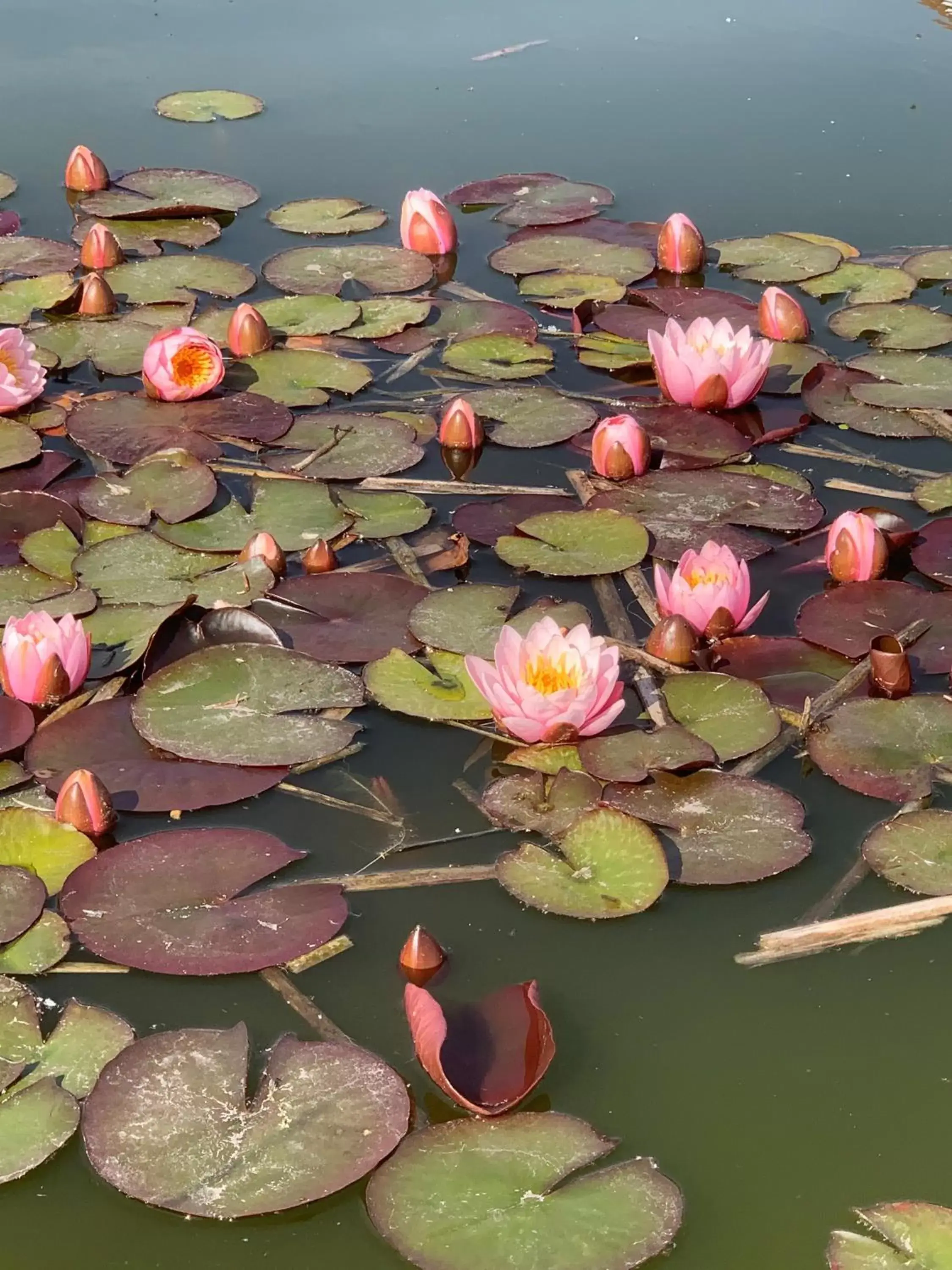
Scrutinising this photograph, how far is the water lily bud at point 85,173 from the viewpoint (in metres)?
4.94

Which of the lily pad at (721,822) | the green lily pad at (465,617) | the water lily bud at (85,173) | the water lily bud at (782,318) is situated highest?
the water lily bud at (85,173)

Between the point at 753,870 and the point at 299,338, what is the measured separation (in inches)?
96.3

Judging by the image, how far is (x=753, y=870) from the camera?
7.30ft

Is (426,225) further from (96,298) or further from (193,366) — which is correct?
(193,366)

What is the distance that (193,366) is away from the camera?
12.0 feet

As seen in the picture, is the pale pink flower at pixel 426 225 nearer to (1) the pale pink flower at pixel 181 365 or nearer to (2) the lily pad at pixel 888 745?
(1) the pale pink flower at pixel 181 365

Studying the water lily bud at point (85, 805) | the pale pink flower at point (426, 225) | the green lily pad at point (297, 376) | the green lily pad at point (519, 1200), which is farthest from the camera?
the pale pink flower at point (426, 225)

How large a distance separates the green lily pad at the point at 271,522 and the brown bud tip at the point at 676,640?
847 mm

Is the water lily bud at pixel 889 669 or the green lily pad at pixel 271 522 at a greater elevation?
Answer: the green lily pad at pixel 271 522

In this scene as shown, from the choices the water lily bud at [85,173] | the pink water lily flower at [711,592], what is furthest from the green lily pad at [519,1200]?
the water lily bud at [85,173]

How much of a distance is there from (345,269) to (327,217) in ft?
1.44

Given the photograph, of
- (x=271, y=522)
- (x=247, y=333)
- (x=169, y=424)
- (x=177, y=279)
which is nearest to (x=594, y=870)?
(x=271, y=522)

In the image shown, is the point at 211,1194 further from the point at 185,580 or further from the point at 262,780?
the point at 185,580

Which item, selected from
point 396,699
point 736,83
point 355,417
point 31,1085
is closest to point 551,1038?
point 31,1085
